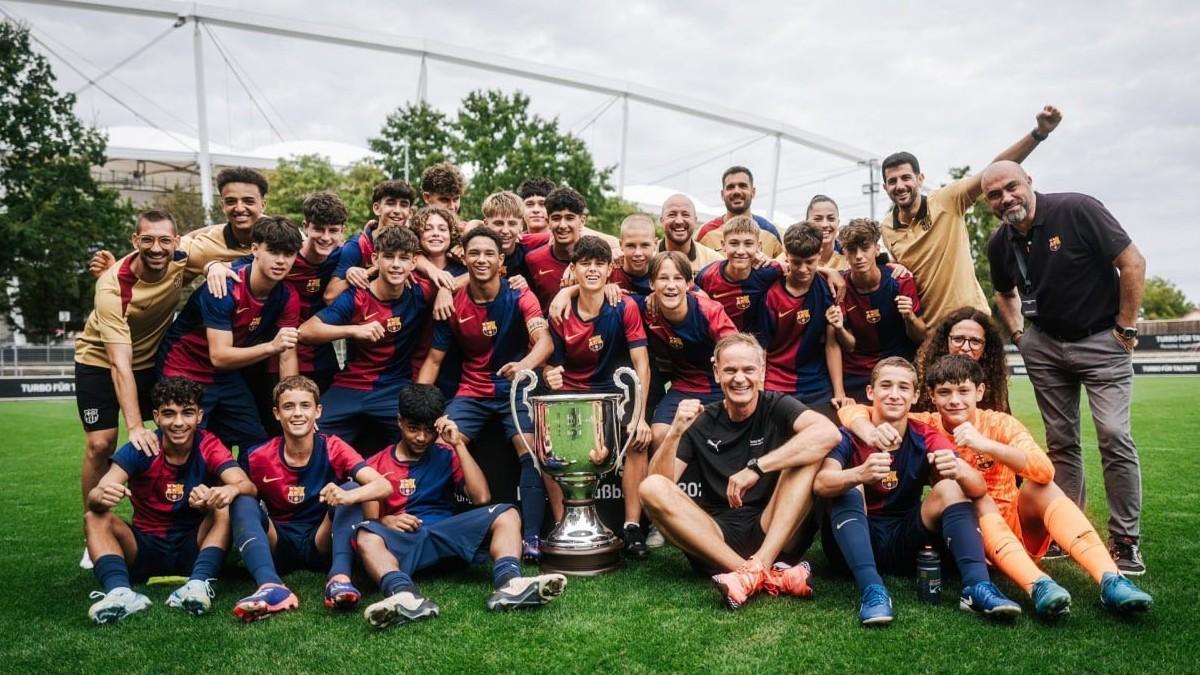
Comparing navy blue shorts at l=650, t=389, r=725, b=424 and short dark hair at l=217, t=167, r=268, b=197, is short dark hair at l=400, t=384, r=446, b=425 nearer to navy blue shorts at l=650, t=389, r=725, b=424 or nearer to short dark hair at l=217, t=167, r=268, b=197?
navy blue shorts at l=650, t=389, r=725, b=424

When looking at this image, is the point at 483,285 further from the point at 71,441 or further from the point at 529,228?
the point at 71,441

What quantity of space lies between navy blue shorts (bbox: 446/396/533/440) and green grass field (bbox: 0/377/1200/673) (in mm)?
1079

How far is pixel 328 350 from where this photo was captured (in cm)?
572

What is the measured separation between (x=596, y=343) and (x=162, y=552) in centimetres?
276

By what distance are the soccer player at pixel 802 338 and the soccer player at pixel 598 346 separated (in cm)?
98

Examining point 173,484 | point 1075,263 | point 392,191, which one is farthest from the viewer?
point 392,191

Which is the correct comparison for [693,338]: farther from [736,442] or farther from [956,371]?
[956,371]

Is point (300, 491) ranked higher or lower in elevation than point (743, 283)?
lower

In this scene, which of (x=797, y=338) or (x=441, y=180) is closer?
(x=797, y=338)

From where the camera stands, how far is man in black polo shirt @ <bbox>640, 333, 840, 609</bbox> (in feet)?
13.0

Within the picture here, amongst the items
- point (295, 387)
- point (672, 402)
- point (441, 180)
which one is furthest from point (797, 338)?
point (295, 387)

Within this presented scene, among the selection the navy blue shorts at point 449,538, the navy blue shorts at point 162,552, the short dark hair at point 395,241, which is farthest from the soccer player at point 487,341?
the navy blue shorts at point 162,552

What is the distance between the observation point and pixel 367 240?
6.01 m

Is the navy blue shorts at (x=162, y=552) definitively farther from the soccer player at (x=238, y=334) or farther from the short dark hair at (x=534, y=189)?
the short dark hair at (x=534, y=189)
